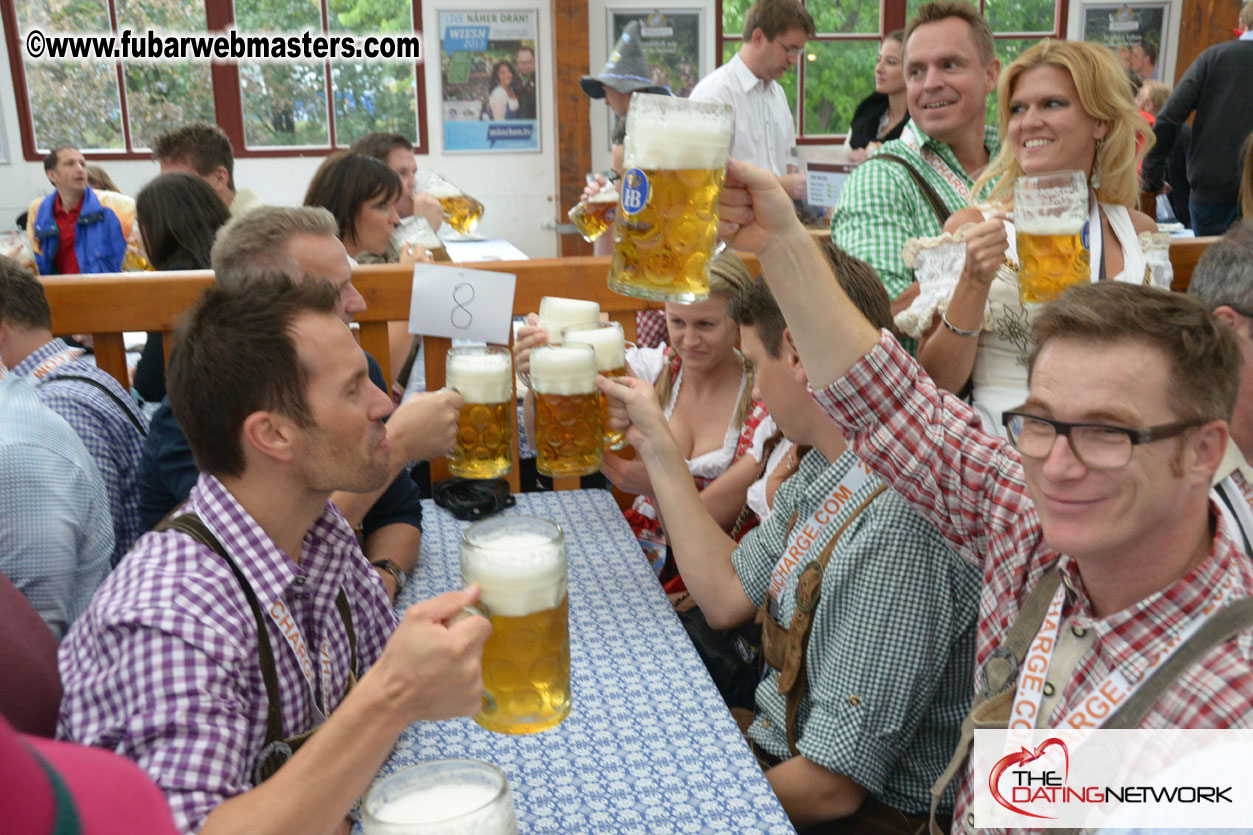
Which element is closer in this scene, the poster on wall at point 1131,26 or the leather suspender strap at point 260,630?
the leather suspender strap at point 260,630

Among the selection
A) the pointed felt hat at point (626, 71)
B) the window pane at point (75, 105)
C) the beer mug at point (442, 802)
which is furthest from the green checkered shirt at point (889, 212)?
the window pane at point (75, 105)

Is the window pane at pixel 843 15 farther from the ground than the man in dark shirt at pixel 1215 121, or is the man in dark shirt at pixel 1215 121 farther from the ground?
the window pane at pixel 843 15

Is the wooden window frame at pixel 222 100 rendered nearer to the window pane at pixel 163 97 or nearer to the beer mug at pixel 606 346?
the window pane at pixel 163 97

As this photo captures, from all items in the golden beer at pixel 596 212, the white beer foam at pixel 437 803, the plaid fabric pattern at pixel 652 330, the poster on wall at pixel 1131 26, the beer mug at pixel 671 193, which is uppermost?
the poster on wall at pixel 1131 26

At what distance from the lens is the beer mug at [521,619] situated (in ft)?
3.54

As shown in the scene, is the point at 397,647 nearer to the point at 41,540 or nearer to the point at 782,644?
the point at 782,644

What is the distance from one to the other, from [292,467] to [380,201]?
2633 millimetres

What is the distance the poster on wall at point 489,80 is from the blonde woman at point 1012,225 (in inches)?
294

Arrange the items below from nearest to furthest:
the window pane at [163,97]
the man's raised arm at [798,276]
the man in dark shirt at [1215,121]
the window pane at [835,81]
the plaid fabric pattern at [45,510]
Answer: the man's raised arm at [798,276]
the plaid fabric pattern at [45,510]
the man in dark shirt at [1215,121]
the window pane at [163,97]
the window pane at [835,81]

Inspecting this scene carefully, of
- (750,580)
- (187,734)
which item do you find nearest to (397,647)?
(187,734)

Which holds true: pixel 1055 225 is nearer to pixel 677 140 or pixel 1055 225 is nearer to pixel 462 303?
pixel 677 140

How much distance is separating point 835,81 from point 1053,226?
8147 millimetres

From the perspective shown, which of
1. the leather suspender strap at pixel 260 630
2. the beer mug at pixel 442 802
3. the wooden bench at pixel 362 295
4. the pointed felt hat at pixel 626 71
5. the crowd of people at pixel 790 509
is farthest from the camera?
the pointed felt hat at pixel 626 71

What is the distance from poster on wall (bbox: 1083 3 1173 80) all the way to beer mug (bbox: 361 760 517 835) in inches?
407
